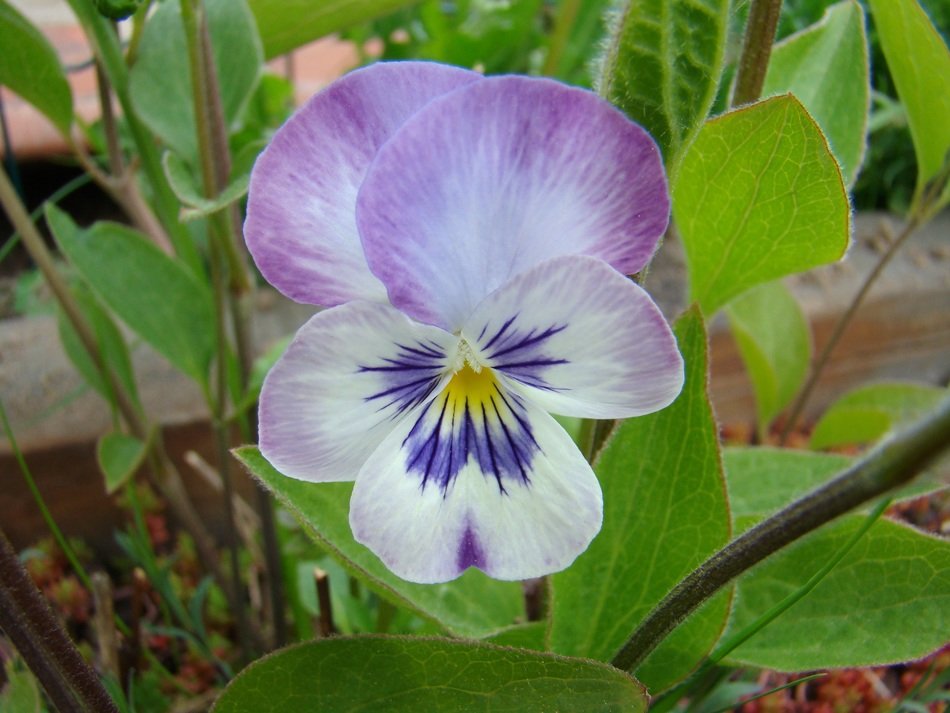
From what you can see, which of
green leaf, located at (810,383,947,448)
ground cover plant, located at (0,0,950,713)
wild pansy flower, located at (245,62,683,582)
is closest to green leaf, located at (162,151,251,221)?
ground cover plant, located at (0,0,950,713)

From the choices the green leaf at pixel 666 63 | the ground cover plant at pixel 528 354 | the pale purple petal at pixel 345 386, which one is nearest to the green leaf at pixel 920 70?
the ground cover plant at pixel 528 354

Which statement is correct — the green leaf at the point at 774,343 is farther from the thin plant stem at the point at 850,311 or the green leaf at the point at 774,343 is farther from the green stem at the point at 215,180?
the green stem at the point at 215,180

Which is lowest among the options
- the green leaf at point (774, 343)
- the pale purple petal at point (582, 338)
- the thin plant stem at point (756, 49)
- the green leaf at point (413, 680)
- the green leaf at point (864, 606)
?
the green leaf at point (774, 343)

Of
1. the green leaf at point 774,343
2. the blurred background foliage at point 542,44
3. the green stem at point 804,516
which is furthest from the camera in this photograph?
the blurred background foliage at point 542,44

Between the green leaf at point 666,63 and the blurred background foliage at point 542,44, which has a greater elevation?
the green leaf at point 666,63

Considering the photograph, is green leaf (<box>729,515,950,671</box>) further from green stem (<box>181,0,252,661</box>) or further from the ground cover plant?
green stem (<box>181,0,252,661</box>)

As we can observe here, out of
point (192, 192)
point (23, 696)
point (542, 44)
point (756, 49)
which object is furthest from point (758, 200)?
point (542, 44)

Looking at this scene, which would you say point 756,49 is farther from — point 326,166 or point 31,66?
point 31,66
